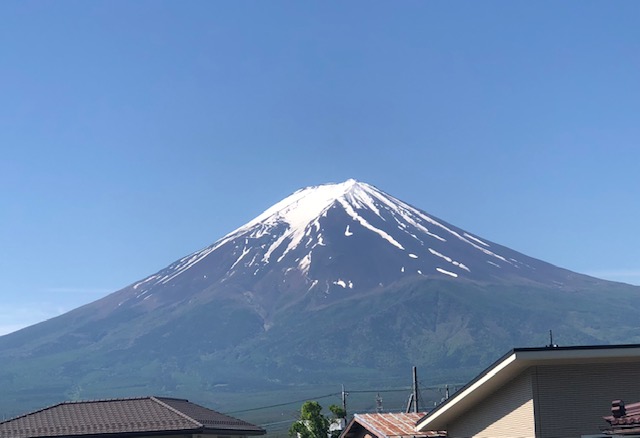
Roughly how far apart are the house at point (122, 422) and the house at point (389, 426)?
6.64 metres

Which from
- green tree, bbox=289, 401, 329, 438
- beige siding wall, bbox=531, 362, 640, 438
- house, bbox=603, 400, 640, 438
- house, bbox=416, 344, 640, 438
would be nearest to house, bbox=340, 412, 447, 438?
house, bbox=416, 344, 640, 438

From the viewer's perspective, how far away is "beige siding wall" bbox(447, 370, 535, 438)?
67.5 ft

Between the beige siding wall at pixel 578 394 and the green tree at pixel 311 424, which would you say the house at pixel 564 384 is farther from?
the green tree at pixel 311 424

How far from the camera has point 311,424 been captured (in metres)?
56.0

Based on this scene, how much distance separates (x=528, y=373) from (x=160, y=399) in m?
22.7

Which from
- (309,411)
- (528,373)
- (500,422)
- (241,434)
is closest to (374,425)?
(500,422)

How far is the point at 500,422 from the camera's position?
22.0m

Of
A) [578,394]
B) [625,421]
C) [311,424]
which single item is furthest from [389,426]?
[311,424]

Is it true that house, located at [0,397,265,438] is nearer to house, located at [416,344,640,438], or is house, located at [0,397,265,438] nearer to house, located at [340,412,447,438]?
house, located at [340,412,447,438]

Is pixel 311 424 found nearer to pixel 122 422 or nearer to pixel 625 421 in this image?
pixel 122 422

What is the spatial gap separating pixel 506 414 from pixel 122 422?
18.4 meters

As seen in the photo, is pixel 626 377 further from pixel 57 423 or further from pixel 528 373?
pixel 57 423

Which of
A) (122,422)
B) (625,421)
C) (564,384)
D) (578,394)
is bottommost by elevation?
(625,421)

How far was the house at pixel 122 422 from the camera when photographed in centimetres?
3575
